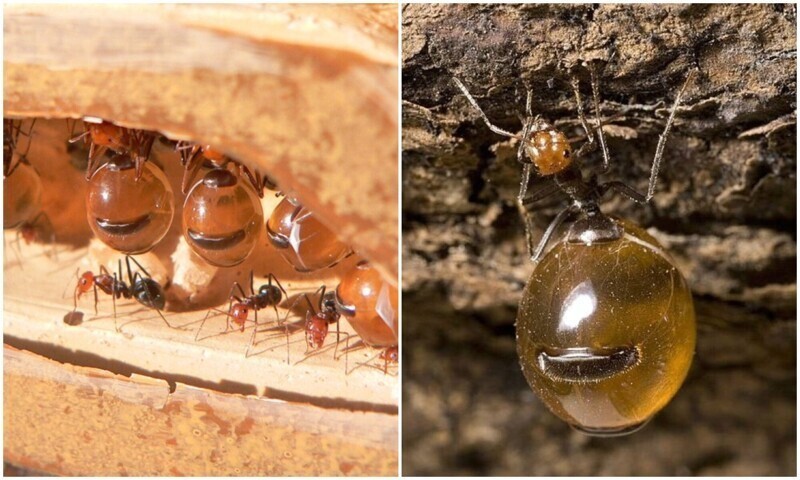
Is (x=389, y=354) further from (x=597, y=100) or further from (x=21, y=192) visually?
(x=21, y=192)

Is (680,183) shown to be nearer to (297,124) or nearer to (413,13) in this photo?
(413,13)

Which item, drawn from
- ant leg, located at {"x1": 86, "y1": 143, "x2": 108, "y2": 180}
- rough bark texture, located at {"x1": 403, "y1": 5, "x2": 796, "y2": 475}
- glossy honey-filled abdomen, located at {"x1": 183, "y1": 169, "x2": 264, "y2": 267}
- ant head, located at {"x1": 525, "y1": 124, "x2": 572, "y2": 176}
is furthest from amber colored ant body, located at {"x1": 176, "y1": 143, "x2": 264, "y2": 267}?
ant head, located at {"x1": 525, "y1": 124, "x2": 572, "y2": 176}

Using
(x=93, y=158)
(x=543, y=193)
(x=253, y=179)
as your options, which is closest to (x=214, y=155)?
(x=253, y=179)

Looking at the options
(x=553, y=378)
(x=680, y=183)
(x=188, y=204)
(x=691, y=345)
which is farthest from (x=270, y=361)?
(x=680, y=183)

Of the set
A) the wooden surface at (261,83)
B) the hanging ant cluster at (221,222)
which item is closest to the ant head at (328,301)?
the hanging ant cluster at (221,222)

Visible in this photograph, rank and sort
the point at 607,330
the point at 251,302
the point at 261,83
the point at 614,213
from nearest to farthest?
the point at 261,83 < the point at 607,330 < the point at 251,302 < the point at 614,213

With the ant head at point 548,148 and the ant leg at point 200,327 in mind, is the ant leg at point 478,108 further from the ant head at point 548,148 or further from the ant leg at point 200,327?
the ant leg at point 200,327
